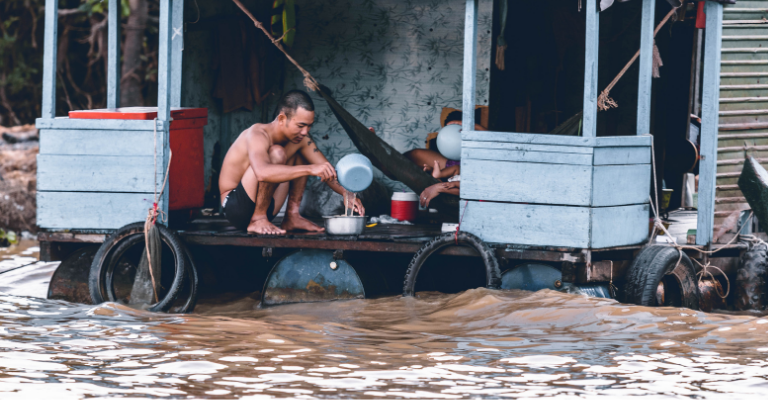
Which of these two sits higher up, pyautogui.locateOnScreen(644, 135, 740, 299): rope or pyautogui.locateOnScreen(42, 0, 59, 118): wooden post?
pyautogui.locateOnScreen(42, 0, 59, 118): wooden post

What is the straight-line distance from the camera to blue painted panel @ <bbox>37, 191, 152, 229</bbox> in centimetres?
650

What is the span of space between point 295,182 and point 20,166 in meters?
5.87

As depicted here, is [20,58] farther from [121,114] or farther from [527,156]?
[527,156]

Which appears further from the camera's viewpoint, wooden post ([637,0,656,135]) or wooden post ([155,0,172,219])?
wooden post ([155,0,172,219])

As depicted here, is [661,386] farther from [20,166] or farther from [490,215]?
[20,166]

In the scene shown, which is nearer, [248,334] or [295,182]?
[248,334]

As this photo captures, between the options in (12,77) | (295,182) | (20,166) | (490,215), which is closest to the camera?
(490,215)

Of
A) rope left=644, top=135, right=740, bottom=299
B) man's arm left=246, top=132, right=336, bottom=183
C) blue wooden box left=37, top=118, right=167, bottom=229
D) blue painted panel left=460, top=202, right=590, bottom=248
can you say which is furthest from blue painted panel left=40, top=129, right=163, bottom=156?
rope left=644, top=135, right=740, bottom=299

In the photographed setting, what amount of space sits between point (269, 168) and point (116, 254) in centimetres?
122

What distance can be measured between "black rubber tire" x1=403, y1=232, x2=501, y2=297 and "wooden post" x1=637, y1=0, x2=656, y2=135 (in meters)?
1.39

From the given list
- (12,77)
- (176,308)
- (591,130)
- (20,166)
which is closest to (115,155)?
(176,308)

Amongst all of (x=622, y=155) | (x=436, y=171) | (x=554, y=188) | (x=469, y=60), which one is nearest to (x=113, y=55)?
(x=436, y=171)

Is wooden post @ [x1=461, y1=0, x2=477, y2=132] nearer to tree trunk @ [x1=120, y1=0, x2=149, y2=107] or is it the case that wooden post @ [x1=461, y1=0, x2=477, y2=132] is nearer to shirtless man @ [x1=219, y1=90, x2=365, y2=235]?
shirtless man @ [x1=219, y1=90, x2=365, y2=235]

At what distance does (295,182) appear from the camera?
6859 millimetres
